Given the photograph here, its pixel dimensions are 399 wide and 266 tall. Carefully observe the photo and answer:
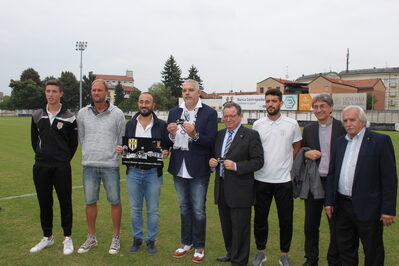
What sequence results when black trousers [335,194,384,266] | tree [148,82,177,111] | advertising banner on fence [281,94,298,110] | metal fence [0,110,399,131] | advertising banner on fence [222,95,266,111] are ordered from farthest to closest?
tree [148,82,177,111], advertising banner on fence [222,95,266,111], advertising banner on fence [281,94,298,110], metal fence [0,110,399,131], black trousers [335,194,384,266]

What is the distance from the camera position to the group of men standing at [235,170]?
11.1 feet

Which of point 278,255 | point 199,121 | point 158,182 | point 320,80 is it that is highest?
point 320,80

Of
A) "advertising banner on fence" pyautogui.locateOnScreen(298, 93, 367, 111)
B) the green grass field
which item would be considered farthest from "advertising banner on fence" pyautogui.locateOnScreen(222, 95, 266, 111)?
the green grass field

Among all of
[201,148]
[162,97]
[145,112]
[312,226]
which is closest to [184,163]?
[201,148]

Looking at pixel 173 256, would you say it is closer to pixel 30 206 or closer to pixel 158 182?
pixel 158 182

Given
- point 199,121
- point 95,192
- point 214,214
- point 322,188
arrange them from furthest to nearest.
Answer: point 214,214 < point 95,192 < point 199,121 < point 322,188

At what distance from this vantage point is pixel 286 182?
158 inches

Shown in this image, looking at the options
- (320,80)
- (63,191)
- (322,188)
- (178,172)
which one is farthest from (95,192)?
(320,80)

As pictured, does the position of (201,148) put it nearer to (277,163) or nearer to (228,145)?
(228,145)

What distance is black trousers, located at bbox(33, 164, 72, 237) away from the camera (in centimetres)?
445

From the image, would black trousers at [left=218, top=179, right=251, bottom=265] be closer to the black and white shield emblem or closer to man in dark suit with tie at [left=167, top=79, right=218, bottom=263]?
man in dark suit with tie at [left=167, top=79, right=218, bottom=263]

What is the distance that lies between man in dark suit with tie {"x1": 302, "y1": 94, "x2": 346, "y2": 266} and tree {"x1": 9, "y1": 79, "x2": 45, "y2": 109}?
8895cm

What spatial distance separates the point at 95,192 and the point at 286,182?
8.42 feet

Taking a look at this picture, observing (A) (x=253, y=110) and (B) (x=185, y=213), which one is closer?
(B) (x=185, y=213)
